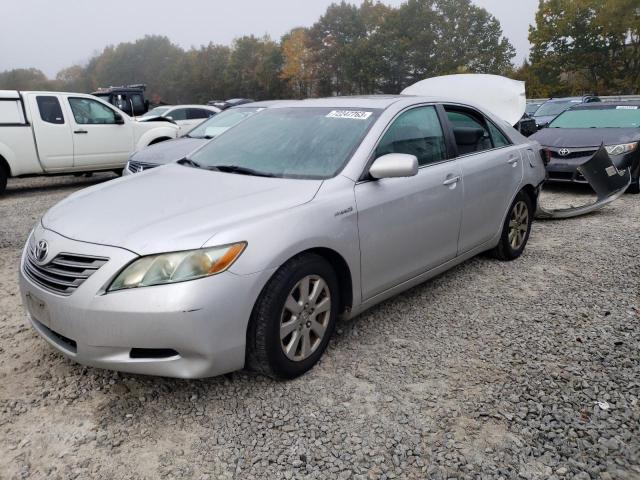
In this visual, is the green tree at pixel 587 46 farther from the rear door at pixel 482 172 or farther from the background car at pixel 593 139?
the rear door at pixel 482 172

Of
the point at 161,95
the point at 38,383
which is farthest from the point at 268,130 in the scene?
the point at 161,95

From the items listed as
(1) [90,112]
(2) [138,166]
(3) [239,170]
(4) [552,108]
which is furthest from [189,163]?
(4) [552,108]

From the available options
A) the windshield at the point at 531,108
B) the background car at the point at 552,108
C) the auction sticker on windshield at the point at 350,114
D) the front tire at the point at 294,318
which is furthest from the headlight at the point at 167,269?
the windshield at the point at 531,108

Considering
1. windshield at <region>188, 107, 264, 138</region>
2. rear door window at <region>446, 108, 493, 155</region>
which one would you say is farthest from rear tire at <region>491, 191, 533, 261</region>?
windshield at <region>188, 107, 264, 138</region>

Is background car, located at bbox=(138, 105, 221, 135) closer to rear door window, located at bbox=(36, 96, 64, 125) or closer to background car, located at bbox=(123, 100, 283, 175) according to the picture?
rear door window, located at bbox=(36, 96, 64, 125)

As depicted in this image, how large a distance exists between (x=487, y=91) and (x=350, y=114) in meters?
5.35

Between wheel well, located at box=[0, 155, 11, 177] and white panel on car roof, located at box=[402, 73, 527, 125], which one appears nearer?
white panel on car roof, located at box=[402, 73, 527, 125]

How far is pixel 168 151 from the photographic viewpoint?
681 cm

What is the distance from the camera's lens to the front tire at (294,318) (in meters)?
2.57

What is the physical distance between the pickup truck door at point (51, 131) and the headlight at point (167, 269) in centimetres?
771

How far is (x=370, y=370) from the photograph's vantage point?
298cm

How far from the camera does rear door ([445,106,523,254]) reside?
13.1ft

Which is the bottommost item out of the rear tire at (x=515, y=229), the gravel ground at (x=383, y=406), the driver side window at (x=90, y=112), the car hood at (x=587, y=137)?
the gravel ground at (x=383, y=406)

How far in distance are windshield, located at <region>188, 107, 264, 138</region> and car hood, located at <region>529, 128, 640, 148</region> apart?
15.6 feet
